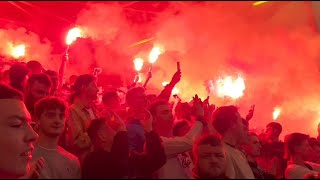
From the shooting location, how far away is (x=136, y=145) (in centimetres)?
420

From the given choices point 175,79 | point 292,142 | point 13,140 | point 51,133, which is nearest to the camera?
point 13,140

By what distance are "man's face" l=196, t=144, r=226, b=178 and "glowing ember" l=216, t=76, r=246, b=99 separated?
7182mm

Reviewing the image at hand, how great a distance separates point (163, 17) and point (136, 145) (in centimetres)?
528

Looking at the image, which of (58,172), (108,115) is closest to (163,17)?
(108,115)

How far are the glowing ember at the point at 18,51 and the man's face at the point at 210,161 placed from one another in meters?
10.2

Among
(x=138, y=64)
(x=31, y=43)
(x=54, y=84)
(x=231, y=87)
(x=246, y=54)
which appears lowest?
(x=54, y=84)

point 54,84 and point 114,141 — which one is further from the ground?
point 54,84

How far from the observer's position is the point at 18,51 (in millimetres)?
12977

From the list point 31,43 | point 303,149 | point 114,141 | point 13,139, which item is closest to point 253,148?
point 303,149

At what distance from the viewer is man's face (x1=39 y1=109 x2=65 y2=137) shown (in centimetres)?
352

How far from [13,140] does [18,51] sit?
10.1 meters

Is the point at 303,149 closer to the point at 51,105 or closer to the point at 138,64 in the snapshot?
the point at 51,105

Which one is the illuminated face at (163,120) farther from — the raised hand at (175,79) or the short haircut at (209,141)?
the short haircut at (209,141)

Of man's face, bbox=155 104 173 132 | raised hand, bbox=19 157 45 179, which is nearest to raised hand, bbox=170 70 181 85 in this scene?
man's face, bbox=155 104 173 132
